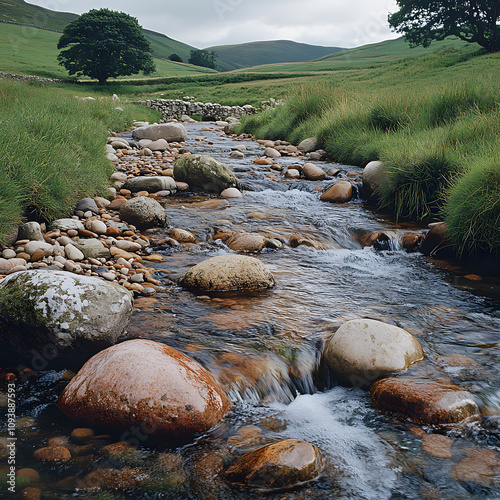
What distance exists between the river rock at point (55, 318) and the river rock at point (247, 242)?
2348mm

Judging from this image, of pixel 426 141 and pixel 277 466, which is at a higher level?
pixel 426 141

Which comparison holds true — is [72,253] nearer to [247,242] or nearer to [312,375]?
[247,242]

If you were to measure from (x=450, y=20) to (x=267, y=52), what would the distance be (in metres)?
154

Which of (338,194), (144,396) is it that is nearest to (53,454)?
(144,396)

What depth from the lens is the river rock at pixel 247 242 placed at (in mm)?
5113

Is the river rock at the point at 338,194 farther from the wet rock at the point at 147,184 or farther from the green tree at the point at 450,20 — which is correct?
the green tree at the point at 450,20

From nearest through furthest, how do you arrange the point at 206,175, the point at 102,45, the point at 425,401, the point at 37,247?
1. the point at 425,401
2. the point at 37,247
3. the point at 206,175
4. the point at 102,45

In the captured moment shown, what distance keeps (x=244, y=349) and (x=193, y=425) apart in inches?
32.3

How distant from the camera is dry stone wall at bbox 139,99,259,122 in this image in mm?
23672

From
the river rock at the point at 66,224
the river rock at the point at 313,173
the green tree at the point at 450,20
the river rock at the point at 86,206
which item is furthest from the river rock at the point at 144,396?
the green tree at the point at 450,20

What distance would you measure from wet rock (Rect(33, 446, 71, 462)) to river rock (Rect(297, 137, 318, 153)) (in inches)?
414

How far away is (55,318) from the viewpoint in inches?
108

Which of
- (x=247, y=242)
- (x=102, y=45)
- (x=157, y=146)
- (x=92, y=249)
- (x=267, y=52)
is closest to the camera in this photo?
(x=92, y=249)

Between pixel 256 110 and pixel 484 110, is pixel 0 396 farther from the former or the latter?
pixel 256 110
